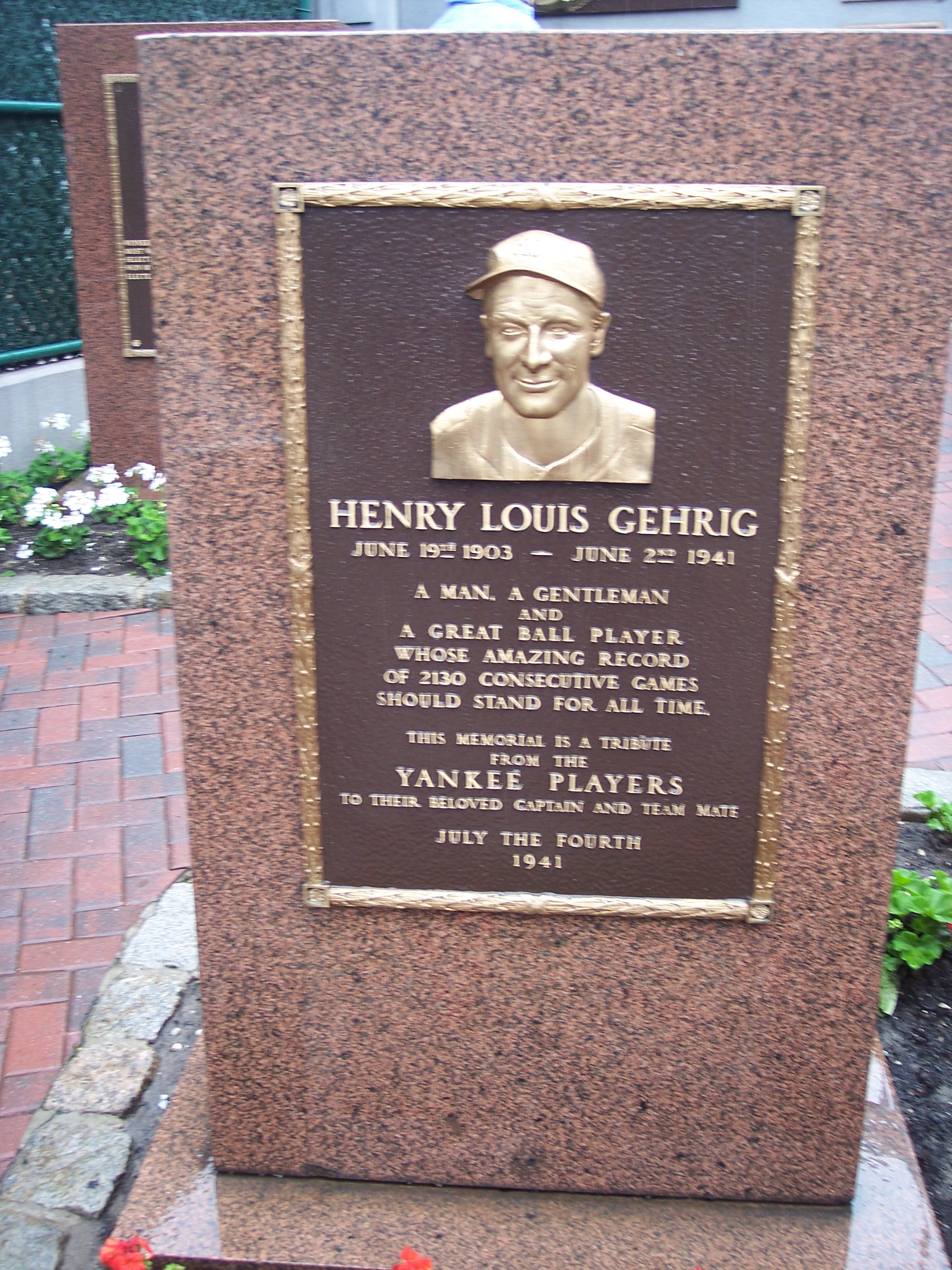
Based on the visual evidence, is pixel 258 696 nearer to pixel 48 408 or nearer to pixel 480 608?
pixel 480 608

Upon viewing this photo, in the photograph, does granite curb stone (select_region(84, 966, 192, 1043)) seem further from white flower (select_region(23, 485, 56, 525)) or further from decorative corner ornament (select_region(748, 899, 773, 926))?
white flower (select_region(23, 485, 56, 525))

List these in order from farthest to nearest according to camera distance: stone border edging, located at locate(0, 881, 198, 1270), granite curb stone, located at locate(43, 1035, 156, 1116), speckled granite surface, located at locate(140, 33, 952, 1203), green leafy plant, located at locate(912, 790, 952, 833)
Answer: green leafy plant, located at locate(912, 790, 952, 833)
granite curb stone, located at locate(43, 1035, 156, 1116)
stone border edging, located at locate(0, 881, 198, 1270)
speckled granite surface, located at locate(140, 33, 952, 1203)

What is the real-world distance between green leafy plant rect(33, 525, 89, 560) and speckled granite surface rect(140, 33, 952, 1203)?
405 cm

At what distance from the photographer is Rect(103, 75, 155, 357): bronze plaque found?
6.00 m

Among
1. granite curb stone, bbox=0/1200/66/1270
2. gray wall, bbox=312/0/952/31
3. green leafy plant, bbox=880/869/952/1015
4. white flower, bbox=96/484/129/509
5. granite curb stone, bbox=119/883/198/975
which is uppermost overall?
gray wall, bbox=312/0/952/31

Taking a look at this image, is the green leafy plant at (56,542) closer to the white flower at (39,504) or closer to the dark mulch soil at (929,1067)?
the white flower at (39,504)

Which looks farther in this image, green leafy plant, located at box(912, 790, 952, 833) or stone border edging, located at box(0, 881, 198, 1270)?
green leafy plant, located at box(912, 790, 952, 833)

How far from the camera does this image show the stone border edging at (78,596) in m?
5.27

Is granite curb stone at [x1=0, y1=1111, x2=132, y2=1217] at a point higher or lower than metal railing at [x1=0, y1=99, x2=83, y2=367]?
lower

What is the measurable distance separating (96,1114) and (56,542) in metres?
3.80

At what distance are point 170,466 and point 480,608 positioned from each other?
0.57m

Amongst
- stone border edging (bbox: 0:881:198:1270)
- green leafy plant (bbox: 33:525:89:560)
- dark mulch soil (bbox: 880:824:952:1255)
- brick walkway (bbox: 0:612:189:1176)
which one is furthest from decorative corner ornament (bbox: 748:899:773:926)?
green leafy plant (bbox: 33:525:89:560)

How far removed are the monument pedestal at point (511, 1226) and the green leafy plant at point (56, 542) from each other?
400cm

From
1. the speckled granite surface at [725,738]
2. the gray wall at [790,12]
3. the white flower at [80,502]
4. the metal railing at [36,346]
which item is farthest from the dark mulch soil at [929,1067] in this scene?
the gray wall at [790,12]
